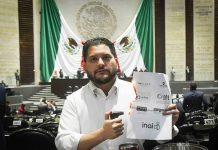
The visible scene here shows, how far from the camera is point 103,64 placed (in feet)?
6.17

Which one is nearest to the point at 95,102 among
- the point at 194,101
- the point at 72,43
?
the point at 194,101

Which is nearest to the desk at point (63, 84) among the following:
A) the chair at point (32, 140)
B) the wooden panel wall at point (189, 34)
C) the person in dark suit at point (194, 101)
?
the wooden panel wall at point (189, 34)

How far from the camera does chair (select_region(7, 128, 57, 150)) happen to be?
236 cm

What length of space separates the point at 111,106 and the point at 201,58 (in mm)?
19417

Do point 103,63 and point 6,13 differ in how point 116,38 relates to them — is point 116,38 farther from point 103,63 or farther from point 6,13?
point 103,63

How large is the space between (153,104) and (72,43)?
1875 cm

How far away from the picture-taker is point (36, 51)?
64.3 ft

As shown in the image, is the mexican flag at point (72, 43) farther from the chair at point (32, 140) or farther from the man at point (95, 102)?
the man at point (95, 102)

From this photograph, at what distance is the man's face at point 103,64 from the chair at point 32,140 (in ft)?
2.37

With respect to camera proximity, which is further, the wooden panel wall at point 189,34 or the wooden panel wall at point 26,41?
the wooden panel wall at point 189,34

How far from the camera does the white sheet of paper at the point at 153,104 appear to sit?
5.65 ft

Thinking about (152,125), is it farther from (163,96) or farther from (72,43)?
(72,43)

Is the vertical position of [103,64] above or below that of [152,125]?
above

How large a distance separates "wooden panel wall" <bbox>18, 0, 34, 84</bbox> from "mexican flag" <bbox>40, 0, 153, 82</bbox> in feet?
2.14
